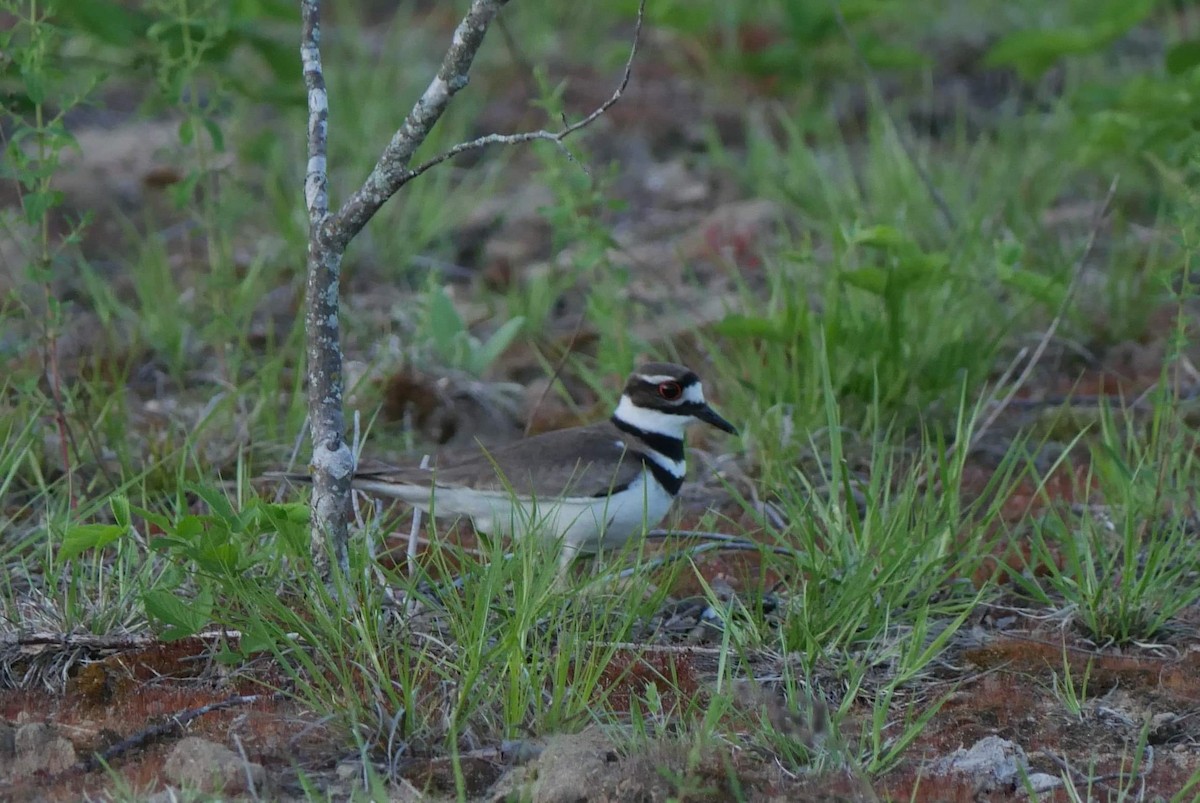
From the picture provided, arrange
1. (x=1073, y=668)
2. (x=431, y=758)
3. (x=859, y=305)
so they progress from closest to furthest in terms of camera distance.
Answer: (x=431, y=758) → (x=1073, y=668) → (x=859, y=305)

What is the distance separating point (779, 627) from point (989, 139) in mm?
6116

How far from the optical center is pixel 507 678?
142 inches

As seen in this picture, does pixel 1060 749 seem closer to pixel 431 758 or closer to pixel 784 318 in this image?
pixel 431 758

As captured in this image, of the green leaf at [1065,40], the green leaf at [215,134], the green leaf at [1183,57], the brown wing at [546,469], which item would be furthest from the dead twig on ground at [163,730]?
the green leaf at [1065,40]

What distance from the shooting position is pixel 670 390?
526cm

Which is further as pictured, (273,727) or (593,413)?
(593,413)

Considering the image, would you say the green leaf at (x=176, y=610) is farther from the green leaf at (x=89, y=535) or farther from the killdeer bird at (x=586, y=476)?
the killdeer bird at (x=586, y=476)

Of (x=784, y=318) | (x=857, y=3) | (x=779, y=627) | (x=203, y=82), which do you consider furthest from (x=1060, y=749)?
(x=203, y=82)

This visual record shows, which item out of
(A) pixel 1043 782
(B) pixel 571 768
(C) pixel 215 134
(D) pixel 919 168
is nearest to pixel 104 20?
(C) pixel 215 134

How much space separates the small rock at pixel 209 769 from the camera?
10.5 feet

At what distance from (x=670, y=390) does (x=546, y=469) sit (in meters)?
0.58

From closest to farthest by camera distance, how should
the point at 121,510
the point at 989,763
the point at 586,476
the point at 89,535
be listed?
the point at 989,763 < the point at 89,535 < the point at 121,510 < the point at 586,476

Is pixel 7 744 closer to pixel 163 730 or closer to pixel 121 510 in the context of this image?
pixel 163 730

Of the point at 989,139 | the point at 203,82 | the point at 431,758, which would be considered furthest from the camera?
the point at 203,82
